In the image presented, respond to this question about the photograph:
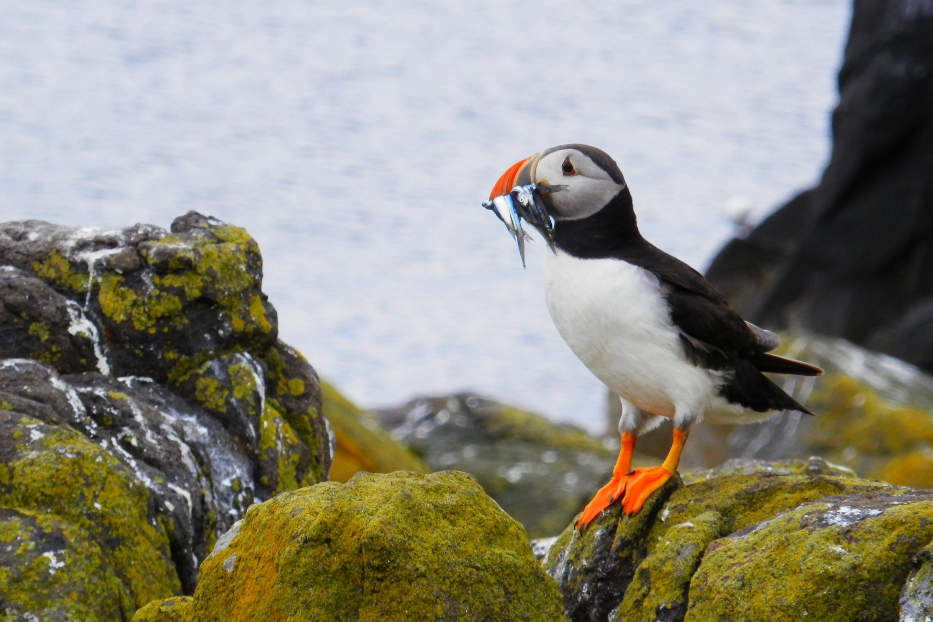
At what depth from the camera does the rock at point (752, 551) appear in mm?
3486

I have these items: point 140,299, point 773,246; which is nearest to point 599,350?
point 140,299

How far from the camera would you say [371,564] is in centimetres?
357

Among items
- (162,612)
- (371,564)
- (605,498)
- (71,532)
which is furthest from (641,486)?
(71,532)

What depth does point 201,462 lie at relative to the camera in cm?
478

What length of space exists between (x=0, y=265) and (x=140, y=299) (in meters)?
0.62

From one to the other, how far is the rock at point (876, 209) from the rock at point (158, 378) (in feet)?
36.2

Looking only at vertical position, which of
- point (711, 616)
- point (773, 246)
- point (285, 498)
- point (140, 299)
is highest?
point (140, 299)

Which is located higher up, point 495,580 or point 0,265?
point 0,265

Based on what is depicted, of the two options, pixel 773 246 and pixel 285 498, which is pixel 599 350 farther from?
pixel 773 246

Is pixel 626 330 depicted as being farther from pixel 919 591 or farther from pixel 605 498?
pixel 919 591

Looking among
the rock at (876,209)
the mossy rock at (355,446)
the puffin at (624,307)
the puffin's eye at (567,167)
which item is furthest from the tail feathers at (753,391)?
the rock at (876,209)

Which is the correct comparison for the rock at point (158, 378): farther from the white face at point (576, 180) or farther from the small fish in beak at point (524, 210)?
the white face at point (576, 180)

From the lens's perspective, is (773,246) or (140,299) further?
(773,246)

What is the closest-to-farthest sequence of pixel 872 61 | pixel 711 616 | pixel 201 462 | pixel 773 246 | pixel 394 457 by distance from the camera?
1. pixel 711 616
2. pixel 201 462
3. pixel 394 457
4. pixel 872 61
5. pixel 773 246
